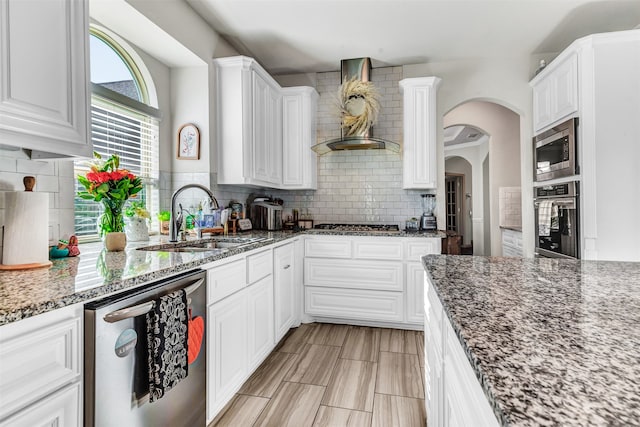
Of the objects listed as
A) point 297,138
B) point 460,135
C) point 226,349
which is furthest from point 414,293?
point 460,135

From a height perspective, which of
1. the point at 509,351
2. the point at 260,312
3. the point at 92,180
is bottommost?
the point at 260,312

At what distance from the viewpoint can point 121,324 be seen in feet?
3.80

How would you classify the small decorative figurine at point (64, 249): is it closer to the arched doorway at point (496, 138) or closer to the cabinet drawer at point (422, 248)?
the cabinet drawer at point (422, 248)

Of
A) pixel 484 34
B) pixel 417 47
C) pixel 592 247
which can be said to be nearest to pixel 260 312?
pixel 592 247

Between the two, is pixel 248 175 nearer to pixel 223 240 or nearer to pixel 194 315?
pixel 223 240

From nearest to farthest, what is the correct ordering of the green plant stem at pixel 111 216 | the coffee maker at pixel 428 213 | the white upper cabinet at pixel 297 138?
1. the green plant stem at pixel 111 216
2. the coffee maker at pixel 428 213
3. the white upper cabinet at pixel 297 138

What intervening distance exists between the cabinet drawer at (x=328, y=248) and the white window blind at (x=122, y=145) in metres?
1.37

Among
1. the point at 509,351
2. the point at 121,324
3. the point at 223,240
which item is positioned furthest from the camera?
the point at 223,240

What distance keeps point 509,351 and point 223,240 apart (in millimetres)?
2197

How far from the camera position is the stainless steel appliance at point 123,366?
3.47 ft

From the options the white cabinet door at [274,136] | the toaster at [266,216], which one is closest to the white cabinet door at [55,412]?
the white cabinet door at [274,136]

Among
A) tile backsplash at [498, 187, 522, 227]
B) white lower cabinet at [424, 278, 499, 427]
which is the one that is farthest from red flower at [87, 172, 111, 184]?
tile backsplash at [498, 187, 522, 227]

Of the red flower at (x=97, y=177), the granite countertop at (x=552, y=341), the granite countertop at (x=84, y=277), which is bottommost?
the granite countertop at (x=552, y=341)

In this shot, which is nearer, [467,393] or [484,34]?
[467,393]
